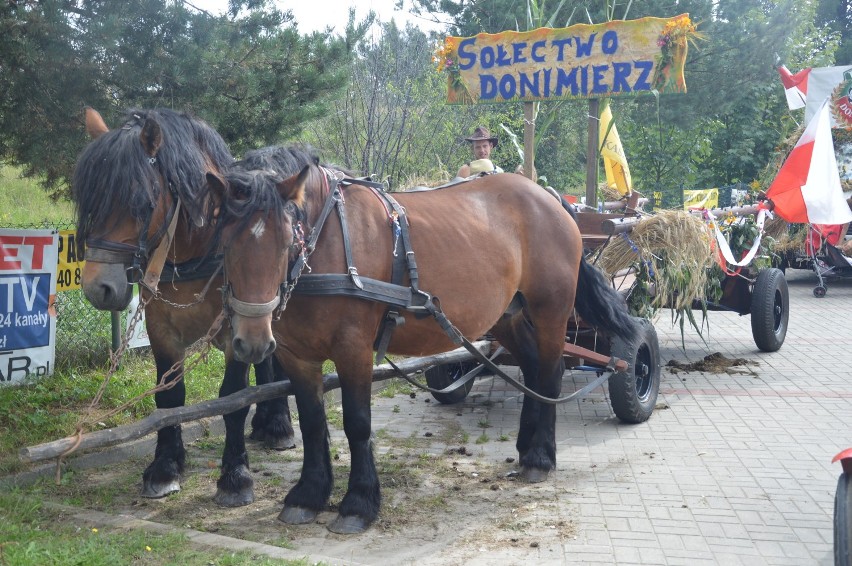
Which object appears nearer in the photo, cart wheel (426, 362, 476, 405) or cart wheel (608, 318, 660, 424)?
cart wheel (608, 318, 660, 424)

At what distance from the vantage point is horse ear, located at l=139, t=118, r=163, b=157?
382 centimetres

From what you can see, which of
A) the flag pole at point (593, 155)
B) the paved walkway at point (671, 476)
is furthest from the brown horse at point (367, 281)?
the flag pole at point (593, 155)

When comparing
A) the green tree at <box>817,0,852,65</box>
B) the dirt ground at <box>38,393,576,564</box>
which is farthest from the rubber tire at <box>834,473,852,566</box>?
the green tree at <box>817,0,852,65</box>

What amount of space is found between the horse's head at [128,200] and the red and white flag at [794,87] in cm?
960

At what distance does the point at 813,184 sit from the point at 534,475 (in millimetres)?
5214

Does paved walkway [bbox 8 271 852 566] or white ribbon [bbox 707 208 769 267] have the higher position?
white ribbon [bbox 707 208 769 267]

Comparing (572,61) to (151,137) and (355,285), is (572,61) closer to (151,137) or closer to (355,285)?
(355,285)

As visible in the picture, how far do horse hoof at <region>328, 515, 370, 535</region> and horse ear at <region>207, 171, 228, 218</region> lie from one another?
1716 mm

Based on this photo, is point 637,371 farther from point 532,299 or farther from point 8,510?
point 8,510

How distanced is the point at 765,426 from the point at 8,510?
5222 mm

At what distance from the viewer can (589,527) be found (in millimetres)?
4293

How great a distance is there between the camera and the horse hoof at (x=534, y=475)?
5082 mm

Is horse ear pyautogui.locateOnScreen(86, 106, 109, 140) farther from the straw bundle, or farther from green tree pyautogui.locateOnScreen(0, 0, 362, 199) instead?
the straw bundle

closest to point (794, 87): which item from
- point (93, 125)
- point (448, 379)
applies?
point (448, 379)
